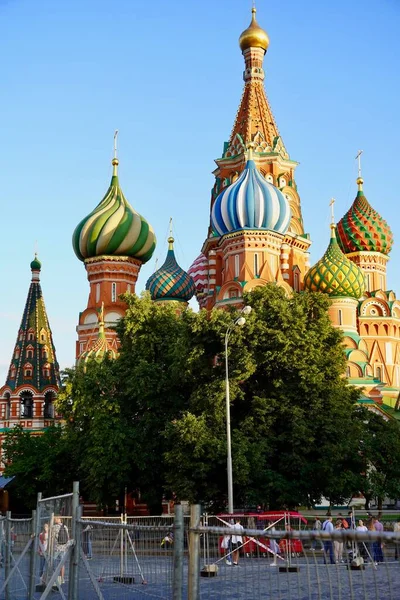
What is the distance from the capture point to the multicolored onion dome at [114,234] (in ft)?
163

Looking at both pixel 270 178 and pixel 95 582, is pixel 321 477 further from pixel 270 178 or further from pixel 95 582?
pixel 270 178

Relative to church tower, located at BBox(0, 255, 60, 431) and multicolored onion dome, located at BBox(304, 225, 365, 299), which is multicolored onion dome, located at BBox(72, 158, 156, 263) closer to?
church tower, located at BBox(0, 255, 60, 431)

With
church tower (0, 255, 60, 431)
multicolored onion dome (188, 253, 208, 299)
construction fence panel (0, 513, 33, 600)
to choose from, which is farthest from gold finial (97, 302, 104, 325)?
construction fence panel (0, 513, 33, 600)

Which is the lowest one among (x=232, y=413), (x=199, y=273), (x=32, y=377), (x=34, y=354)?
(x=232, y=413)

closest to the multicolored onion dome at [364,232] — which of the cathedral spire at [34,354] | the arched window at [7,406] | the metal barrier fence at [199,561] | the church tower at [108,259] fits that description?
the church tower at [108,259]

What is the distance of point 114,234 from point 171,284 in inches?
180

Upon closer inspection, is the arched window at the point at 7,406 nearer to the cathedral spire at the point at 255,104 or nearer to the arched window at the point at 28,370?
the arched window at the point at 28,370

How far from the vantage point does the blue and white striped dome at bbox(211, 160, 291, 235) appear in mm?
41781

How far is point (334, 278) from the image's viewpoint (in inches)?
1777

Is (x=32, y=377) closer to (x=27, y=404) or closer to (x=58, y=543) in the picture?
(x=27, y=404)

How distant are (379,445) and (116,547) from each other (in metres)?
21.8

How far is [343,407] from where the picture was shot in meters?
29.6

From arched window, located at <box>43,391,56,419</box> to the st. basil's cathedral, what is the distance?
0.06 metres

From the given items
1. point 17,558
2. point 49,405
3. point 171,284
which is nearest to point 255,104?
point 171,284
